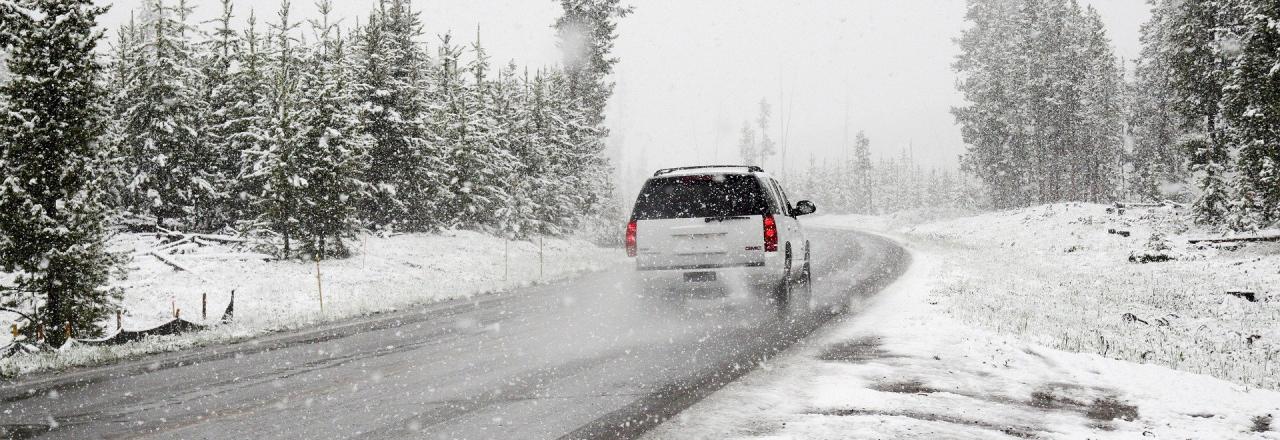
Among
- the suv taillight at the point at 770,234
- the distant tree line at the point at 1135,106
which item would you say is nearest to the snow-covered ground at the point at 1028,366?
the suv taillight at the point at 770,234

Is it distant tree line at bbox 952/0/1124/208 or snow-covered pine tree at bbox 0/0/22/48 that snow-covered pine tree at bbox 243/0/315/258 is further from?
distant tree line at bbox 952/0/1124/208

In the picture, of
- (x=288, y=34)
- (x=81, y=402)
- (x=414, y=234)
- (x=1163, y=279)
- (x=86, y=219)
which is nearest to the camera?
(x=81, y=402)

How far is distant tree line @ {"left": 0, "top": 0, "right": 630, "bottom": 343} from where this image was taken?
11609 mm

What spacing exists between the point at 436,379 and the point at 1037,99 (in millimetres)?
40490

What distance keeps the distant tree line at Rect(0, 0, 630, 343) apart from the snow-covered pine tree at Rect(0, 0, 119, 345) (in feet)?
0.08

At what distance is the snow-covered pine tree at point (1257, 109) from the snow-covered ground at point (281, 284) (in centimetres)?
1564

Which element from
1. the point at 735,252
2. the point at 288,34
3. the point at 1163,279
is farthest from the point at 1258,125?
the point at 288,34

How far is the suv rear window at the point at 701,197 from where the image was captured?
1051 centimetres

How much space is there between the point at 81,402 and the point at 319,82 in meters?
15.8

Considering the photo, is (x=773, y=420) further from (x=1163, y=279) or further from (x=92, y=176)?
(x=1163, y=279)

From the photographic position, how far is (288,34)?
80.1ft

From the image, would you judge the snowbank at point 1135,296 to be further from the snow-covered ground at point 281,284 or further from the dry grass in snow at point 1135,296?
the snow-covered ground at point 281,284

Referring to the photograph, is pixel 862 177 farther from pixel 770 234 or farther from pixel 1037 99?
pixel 770 234

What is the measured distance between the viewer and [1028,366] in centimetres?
635
